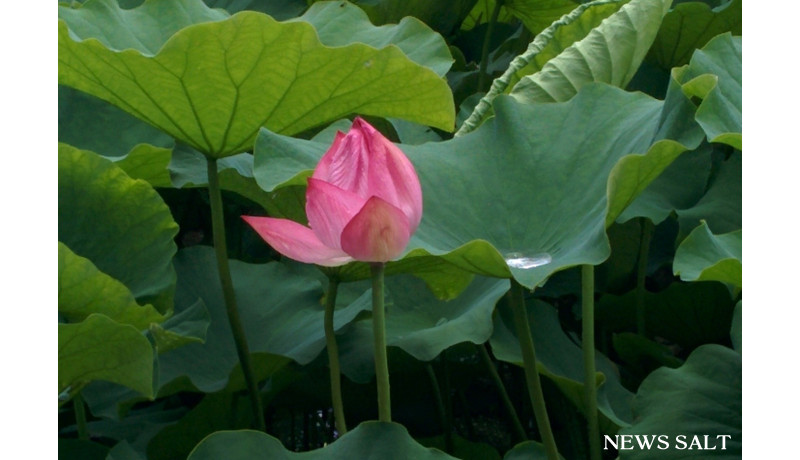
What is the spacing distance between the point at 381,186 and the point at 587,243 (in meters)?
0.19

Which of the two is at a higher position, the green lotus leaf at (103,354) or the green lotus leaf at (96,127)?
the green lotus leaf at (96,127)

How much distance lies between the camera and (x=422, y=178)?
916 mm

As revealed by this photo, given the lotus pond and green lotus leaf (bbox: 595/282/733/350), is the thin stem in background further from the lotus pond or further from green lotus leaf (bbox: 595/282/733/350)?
green lotus leaf (bbox: 595/282/733/350)

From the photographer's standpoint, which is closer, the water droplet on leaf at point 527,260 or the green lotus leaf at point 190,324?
the water droplet on leaf at point 527,260

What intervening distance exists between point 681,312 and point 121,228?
0.66 m

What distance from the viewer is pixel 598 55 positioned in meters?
1.01

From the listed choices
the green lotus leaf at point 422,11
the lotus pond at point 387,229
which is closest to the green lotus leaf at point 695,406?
the lotus pond at point 387,229

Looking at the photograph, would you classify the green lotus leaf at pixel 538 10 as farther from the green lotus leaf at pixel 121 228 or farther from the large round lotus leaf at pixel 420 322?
the green lotus leaf at pixel 121 228

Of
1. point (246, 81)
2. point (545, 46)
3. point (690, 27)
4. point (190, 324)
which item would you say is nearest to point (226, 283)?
point (190, 324)

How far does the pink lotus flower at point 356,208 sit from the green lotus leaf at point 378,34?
449mm

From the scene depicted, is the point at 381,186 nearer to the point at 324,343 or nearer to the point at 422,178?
the point at 422,178

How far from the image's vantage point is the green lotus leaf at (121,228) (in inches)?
40.4

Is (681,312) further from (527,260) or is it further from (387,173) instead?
(387,173)

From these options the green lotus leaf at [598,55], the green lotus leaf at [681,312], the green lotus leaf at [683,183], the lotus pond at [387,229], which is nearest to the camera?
the lotus pond at [387,229]
